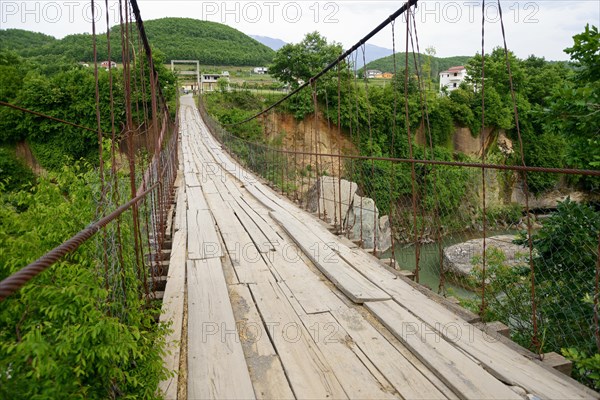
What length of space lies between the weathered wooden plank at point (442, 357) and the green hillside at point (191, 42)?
36.0 m

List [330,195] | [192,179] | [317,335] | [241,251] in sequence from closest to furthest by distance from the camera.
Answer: [317,335] → [241,251] → [192,179] → [330,195]

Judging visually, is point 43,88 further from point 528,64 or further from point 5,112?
point 528,64

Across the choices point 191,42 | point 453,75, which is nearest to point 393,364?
point 453,75

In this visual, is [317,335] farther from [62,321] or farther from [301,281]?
[62,321]

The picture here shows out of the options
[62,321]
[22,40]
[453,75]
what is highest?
[22,40]

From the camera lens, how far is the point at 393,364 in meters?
1.59

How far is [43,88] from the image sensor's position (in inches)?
693

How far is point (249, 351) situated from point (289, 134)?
Result: 18.3m

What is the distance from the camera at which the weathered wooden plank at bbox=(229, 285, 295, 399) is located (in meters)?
1.44

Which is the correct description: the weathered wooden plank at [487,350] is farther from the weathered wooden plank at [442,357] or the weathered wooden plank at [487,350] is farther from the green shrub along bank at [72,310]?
the green shrub along bank at [72,310]

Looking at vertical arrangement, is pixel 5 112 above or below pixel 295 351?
above

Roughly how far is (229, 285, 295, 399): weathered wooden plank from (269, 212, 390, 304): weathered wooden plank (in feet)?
1.71

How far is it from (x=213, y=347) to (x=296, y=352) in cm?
33

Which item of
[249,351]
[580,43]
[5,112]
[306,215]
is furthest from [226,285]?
[5,112]
